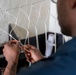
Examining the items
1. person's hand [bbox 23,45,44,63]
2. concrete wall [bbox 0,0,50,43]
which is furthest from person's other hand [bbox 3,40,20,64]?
concrete wall [bbox 0,0,50,43]

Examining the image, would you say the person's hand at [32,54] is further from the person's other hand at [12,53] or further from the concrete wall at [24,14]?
the concrete wall at [24,14]

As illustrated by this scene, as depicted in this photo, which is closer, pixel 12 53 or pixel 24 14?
pixel 12 53

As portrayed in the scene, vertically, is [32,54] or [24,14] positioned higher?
[24,14]

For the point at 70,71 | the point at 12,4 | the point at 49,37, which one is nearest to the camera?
the point at 70,71

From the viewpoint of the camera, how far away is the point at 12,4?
1.17 m

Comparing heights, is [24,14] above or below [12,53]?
above

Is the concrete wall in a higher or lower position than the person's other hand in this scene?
higher

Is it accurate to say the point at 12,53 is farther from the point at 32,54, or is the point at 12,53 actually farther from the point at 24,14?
the point at 24,14

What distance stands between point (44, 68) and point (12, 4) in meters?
0.82

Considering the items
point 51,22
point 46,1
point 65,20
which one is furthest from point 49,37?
point 65,20

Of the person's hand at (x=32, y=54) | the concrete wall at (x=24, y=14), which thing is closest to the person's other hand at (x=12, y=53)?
the person's hand at (x=32, y=54)

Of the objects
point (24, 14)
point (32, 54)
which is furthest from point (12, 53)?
point (24, 14)

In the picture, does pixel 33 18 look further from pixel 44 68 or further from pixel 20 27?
pixel 44 68

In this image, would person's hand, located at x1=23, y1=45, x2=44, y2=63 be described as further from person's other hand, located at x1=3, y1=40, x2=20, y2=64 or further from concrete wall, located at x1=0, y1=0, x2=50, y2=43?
concrete wall, located at x1=0, y1=0, x2=50, y2=43
